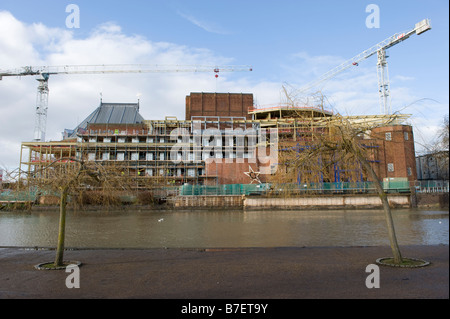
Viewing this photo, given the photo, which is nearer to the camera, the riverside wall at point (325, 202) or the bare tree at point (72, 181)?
the bare tree at point (72, 181)

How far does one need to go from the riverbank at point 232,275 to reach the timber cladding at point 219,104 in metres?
63.6

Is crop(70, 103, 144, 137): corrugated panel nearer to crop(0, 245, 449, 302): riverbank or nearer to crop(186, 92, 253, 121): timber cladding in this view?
crop(186, 92, 253, 121): timber cladding

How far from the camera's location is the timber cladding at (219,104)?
74.4 metres

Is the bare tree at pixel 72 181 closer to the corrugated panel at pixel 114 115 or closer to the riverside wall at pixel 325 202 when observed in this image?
the riverside wall at pixel 325 202

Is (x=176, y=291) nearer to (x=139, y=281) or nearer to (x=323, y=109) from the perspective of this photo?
(x=139, y=281)

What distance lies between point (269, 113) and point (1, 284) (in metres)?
67.0

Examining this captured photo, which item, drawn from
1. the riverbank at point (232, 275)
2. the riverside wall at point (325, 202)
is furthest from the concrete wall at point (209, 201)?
the riverbank at point (232, 275)

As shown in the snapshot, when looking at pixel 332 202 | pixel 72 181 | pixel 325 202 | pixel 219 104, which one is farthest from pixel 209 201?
pixel 72 181

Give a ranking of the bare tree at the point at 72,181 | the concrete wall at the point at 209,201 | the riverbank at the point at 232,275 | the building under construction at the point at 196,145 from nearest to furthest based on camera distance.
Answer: the riverbank at the point at 232,275, the bare tree at the point at 72,181, the concrete wall at the point at 209,201, the building under construction at the point at 196,145

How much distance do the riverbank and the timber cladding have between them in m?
63.6

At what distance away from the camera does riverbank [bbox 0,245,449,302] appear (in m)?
6.93

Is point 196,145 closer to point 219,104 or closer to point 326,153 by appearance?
point 219,104
